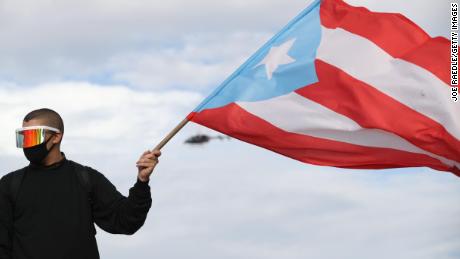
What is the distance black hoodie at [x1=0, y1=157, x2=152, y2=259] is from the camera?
290 inches

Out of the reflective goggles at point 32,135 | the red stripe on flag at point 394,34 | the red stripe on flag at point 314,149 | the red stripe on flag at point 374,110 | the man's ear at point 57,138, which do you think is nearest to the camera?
the reflective goggles at point 32,135

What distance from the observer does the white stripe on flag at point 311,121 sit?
9.43 metres

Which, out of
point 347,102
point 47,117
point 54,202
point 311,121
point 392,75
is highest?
point 392,75

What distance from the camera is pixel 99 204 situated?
7.68 metres

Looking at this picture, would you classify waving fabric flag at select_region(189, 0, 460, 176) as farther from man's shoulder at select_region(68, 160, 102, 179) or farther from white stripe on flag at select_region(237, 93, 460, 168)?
man's shoulder at select_region(68, 160, 102, 179)

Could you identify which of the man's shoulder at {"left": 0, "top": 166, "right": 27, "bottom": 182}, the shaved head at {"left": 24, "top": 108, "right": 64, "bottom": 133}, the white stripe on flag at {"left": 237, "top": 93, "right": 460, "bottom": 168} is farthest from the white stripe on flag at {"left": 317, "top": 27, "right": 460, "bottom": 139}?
the man's shoulder at {"left": 0, "top": 166, "right": 27, "bottom": 182}

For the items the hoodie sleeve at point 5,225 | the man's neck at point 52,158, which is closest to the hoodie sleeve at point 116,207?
the man's neck at point 52,158

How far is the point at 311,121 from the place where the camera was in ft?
31.1

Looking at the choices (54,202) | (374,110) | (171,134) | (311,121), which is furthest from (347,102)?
(54,202)

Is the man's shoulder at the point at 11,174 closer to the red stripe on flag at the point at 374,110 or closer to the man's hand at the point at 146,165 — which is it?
the man's hand at the point at 146,165

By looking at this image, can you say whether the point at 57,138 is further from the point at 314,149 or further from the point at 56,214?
the point at 314,149

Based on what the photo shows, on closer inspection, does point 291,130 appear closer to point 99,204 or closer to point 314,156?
point 314,156

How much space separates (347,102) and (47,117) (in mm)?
3790

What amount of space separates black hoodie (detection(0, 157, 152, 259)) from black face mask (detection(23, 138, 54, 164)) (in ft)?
0.40
